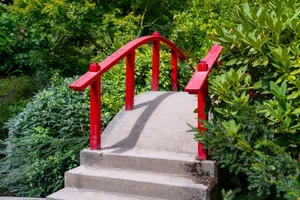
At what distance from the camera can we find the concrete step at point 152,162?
4.61m

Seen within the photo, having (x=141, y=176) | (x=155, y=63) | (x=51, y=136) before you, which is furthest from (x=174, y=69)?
(x=141, y=176)

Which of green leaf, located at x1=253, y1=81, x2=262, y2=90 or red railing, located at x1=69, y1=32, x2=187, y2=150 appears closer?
green leaf, located at x1=253, y1=81, x2=262, y2=90

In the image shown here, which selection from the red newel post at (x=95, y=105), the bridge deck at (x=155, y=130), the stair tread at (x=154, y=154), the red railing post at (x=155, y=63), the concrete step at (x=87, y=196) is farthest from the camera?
the red railing post at (x=155, y=63)

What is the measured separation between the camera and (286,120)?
3820mm

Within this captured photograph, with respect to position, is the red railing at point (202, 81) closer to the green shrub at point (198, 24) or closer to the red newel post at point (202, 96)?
the red newel post at point (202, 96)

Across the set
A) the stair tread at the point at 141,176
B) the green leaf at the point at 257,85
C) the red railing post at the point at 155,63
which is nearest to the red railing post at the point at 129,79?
the red railing post at the point at 155,63

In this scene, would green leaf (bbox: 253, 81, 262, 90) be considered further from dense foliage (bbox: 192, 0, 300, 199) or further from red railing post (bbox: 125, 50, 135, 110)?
red railing post (bbox: 125, 50, 135, 110)

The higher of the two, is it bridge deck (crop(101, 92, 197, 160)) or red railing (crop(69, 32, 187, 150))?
red railing (crop(69, 32, 187, 150))

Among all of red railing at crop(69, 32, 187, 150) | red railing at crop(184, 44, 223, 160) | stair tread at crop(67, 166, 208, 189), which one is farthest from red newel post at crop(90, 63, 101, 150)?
red railing at crop(184, 44, 223, 160)

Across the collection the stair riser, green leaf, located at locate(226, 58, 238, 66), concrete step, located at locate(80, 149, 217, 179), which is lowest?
the stair riser

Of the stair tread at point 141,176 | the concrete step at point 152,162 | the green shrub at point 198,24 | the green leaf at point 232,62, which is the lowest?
the stair tread at point 141,176

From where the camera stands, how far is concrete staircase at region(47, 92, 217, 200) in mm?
4547

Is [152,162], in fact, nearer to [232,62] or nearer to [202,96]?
[202,96]

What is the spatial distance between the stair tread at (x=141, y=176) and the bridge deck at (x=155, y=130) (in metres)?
0.19
